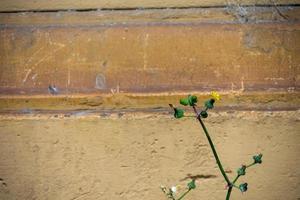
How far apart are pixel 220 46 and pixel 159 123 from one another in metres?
0.32

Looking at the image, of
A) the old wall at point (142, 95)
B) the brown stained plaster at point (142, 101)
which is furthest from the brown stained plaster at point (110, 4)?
the brown stained plaster at point (142, 101)

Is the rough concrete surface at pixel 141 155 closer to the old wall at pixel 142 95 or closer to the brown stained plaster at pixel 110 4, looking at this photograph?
the old wall at pixel 142 95

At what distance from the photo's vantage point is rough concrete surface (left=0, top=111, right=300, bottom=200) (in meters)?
1.88

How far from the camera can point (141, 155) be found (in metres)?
1.89

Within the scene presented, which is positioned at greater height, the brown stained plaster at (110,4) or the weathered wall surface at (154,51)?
the brown stained plaster at (110,4)

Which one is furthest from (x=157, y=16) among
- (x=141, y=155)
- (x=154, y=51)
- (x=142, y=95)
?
(x=141, y=155)

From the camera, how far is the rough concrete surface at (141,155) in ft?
6.17

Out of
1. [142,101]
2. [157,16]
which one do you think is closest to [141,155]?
[142,101]

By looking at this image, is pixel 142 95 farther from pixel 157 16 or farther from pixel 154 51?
pixel 157 16

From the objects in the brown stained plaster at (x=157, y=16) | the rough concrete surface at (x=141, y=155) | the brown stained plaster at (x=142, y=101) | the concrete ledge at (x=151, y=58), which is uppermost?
the brown stained plaster at (x=157, y=16)

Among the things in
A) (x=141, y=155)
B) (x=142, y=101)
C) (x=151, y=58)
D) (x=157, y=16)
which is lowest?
(x=141, y=155)

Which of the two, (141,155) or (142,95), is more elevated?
(142,95)

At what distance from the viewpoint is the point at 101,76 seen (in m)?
1.94

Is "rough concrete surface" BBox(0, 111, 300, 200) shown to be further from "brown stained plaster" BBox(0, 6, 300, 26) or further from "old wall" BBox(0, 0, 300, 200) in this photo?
"brown stained plaster" BBox(0, 6, 300, 26)
